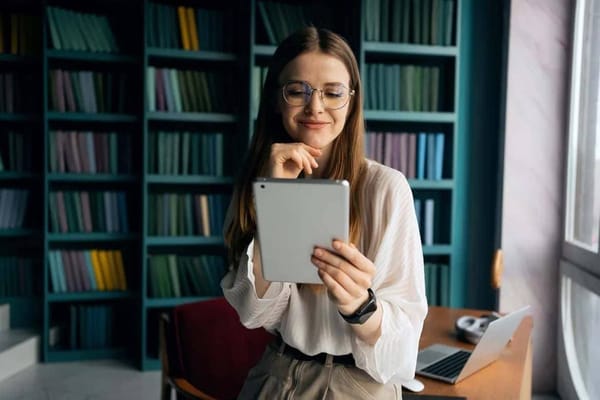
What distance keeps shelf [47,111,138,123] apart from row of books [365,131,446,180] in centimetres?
151

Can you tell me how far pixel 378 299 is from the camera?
1020mm

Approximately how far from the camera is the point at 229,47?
3873mm

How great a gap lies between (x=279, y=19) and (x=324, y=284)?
9.68 ft

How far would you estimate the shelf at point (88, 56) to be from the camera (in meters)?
3.57

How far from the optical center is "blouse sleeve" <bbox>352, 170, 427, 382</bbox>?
1.02 metres

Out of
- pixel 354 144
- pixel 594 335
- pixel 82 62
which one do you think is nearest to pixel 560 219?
pixel 594 335

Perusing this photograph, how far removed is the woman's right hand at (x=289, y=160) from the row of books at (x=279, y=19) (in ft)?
8.95

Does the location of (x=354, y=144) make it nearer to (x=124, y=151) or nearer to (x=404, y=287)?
(x=404, y=287)

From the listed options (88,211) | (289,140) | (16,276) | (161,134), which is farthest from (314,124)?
(16,276)

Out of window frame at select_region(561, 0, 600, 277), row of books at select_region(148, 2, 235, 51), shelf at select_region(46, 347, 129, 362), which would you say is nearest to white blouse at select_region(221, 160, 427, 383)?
window frame at select_region(561, 0, 600, 277)

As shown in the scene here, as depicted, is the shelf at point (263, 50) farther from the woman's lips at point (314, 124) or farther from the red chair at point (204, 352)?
the woman's lips at point (314, 124)

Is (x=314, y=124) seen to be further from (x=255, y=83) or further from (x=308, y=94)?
(x=255, y=83)

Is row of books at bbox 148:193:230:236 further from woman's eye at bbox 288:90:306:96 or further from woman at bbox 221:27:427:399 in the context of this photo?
woman's eye at bbox 288:90:306:96

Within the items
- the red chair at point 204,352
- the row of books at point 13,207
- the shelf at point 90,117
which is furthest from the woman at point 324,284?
the row of books at point 13,207
